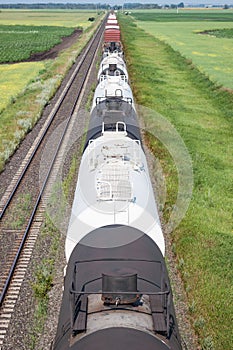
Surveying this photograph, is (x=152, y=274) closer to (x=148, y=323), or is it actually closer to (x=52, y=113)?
(x=148, y=323)

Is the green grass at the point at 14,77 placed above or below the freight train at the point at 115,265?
above

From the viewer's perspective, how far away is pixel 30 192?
1888 centimetres

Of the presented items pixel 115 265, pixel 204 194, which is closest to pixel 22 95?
pixel 204 194

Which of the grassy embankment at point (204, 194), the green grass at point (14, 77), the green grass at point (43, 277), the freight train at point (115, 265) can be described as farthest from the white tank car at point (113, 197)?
the green grass at point (14, 77)

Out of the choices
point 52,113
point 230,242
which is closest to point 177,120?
point 52,113

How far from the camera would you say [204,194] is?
734 inches

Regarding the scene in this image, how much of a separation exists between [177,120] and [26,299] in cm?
2091

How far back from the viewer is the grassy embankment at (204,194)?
11.6 m

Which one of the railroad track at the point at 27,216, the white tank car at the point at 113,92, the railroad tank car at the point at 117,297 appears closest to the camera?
the railroad tank car at the point at 117,297

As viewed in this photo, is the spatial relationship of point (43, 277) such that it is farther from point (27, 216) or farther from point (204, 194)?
point (204, 194)

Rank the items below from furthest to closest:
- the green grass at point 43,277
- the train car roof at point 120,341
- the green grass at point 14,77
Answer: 1. the green grass at point 14,77
2. the green grass at point 43,277
3. the train car roof at point 120,341

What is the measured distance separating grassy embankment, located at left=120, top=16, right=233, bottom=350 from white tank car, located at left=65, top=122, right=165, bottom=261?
3.45 meters

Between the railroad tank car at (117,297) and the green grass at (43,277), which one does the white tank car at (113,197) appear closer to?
the railroad tank car at (117,297)

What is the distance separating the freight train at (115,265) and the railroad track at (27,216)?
4291 millimetres
